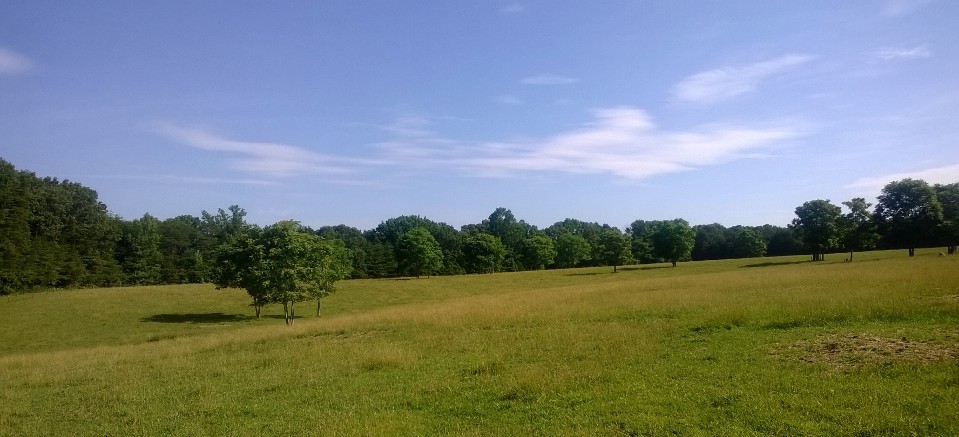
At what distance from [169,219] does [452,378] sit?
13276cm

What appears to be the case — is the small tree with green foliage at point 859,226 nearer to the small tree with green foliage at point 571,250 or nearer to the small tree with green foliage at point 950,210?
the small tree with green foliage at point 950,210

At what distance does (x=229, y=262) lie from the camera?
53562 millimetres

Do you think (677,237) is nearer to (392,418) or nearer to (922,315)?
(922,315)

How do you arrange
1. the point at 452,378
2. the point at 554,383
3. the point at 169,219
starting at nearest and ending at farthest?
the point at 554,383 → the point at 452,378 → the point at 169,219

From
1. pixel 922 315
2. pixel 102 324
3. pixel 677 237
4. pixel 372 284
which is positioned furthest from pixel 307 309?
pixel 677 237

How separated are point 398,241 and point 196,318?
55.2 m

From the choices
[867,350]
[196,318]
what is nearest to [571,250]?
[196,318]

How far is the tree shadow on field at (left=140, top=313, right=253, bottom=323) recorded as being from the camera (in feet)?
163

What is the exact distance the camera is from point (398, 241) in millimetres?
105312

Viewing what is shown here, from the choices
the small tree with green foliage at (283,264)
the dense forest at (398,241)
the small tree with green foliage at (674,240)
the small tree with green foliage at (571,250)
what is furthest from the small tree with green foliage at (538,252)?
the small tree with green foliage at (283,264)

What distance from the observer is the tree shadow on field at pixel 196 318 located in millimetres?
49719

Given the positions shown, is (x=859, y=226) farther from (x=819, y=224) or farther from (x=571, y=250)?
(x=571, y=250)

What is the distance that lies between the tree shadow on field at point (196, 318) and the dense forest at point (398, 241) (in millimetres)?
8626

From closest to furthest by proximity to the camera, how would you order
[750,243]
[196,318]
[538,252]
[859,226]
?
[196,318], [859,226], [538,252], [750,243]
